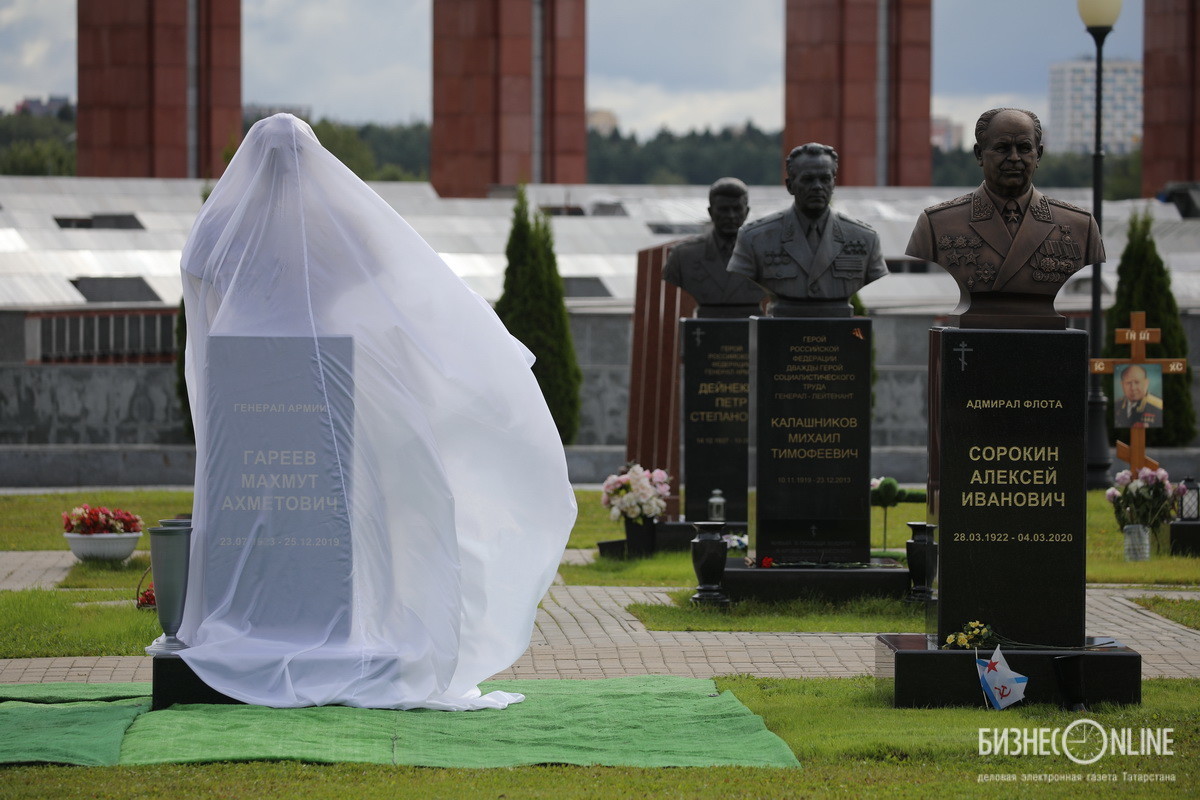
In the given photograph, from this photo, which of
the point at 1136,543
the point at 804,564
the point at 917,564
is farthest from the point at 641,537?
the point at 1136,543

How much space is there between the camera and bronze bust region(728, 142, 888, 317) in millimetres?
12055

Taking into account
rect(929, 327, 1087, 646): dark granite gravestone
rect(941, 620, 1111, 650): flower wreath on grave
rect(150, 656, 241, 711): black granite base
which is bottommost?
rect(150, 656, 241, 711): black granite base

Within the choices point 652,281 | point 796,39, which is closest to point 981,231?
point 652,281

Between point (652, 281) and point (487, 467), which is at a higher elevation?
point (652, 281)

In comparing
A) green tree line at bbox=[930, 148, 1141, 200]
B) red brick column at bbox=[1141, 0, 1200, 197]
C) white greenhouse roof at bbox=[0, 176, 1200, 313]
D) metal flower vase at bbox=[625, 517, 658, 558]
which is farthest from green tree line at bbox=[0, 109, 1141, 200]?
metal flower vase at bbox=[625, 517, 658, 558]

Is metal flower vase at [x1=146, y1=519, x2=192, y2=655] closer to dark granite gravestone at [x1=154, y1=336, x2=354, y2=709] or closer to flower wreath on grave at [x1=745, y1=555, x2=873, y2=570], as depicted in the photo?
dark granite gravestone at [x1=154, y1=336, x2=354, y2=709]

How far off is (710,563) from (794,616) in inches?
26.6

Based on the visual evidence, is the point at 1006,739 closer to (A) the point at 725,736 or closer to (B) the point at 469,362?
(A) the point at 725,736

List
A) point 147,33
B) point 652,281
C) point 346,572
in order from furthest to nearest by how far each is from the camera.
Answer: point 147,33 < point 652,281 < point 346,572

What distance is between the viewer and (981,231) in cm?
829

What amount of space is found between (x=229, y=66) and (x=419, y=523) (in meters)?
30.8

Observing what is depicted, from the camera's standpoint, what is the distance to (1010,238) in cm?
825

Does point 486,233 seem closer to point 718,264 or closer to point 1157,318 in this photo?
point 1157,318

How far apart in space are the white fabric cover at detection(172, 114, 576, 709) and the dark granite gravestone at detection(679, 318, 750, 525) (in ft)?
20.8
